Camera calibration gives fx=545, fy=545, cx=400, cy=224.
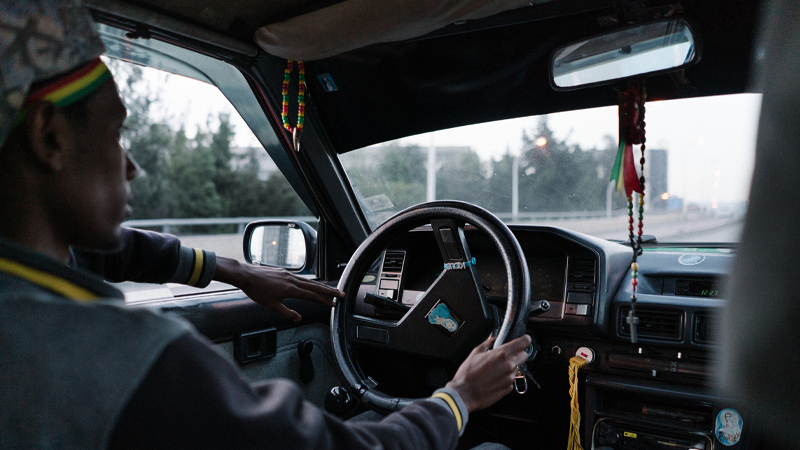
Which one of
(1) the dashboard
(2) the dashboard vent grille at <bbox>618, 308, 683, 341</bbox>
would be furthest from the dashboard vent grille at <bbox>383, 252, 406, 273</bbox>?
(2) the dashboard vent grille at <bbox>618, 308, 683, 341</bbox>

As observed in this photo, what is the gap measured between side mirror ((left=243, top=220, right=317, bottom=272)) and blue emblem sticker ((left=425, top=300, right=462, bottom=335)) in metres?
1.12

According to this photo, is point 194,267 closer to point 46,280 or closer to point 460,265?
point 460,265

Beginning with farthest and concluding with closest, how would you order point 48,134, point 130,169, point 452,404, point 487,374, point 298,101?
point 298,101 < point 487,374 < point 452,404 < point 130,169 < point 48,134

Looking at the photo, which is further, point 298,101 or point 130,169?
point 298,101

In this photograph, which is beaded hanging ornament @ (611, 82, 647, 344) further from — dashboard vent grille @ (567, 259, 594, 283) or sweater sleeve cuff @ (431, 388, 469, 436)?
sweater sleeve cuff @ (431, 388, 469, 436)

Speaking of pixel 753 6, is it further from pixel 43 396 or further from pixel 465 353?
pixel 43 396

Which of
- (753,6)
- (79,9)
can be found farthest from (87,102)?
(753,6)

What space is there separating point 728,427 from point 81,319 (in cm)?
204

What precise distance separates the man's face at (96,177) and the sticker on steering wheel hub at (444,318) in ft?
3.96

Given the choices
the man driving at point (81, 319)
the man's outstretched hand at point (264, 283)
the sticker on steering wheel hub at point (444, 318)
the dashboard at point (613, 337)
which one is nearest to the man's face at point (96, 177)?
the man driving at point (81, 319)

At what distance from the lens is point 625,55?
6.69 ft

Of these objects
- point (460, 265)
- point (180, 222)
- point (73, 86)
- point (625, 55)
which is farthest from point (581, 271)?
point (180, 222)

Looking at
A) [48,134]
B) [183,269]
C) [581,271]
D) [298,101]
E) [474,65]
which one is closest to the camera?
[48,134]

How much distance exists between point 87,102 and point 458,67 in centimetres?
186
